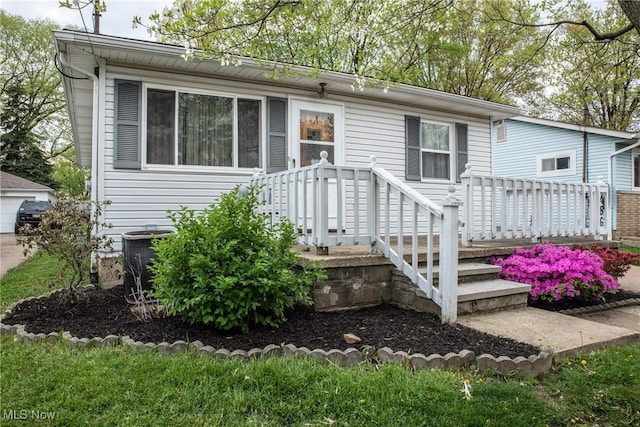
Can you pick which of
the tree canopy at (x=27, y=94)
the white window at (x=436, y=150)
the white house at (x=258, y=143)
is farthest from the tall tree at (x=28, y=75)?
the white window at (x=436, y=150)

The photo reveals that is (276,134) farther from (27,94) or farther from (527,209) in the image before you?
(27,94)

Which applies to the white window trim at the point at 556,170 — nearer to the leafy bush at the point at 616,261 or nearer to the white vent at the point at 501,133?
the white vent at the point at 501,133

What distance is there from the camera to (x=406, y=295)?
3.79 m

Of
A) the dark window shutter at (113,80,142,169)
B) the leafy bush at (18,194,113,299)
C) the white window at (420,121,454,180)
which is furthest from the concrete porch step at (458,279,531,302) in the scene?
the dark window shutter at (113,80,142,169)

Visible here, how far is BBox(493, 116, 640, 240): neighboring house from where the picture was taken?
12078 millimetres

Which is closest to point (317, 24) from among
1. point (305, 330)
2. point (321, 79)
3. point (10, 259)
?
point (321, 79)

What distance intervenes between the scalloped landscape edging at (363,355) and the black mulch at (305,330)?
11cm

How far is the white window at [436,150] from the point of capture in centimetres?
789

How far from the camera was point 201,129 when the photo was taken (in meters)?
5.88

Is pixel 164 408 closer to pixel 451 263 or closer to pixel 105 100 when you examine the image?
pixel 451 263

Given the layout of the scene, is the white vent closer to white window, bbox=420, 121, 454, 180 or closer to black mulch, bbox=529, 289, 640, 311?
white window, bbox=420, 121, 454, 180

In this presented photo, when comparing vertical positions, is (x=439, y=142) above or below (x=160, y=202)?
above

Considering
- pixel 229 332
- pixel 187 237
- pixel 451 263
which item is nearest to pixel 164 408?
pixel 229 332

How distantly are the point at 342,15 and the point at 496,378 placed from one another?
A: 410cm
